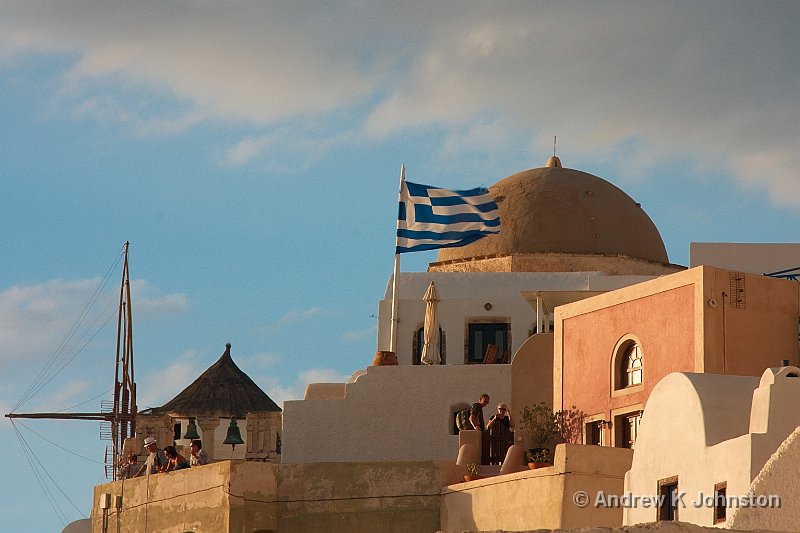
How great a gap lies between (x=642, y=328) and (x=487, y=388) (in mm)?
5263

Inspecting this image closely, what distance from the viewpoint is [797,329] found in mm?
29938

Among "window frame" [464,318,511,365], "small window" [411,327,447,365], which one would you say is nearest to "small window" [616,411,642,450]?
"window frame" [464,318,511,365]

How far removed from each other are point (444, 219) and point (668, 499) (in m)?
15.4

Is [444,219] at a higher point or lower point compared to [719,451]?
higher

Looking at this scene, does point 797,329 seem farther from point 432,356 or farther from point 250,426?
point 250,426

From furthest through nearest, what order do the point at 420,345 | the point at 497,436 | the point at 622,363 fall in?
1. the point at 420,345
2. the point at 622,363
3. the point at 497,436

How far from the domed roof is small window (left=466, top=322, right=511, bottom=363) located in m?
2.65

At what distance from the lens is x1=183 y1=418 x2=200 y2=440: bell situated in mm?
40441

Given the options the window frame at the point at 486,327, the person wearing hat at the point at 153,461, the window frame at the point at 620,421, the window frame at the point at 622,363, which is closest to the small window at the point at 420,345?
the window frame at the point at 486,327

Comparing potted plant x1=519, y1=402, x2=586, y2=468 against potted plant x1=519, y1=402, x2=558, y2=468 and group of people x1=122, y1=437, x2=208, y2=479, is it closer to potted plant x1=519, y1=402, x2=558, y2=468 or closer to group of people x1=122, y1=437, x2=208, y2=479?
potted plant x1=519, y1=402, x2=558, y2=468

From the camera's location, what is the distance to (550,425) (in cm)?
3203

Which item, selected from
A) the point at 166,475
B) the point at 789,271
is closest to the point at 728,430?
the point at 166,475

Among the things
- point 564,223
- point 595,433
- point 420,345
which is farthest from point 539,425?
point 564,223

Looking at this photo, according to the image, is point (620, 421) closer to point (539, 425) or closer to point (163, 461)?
point (539, 425)
